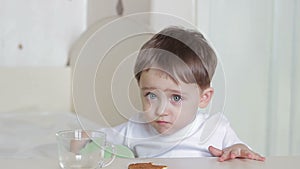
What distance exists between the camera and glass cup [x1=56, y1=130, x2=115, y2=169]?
76 cm

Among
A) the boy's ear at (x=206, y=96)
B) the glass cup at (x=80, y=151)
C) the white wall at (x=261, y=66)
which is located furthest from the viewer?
the white wall at (x=261, y=66)

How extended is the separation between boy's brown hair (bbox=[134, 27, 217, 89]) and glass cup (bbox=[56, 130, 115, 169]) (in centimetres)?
17

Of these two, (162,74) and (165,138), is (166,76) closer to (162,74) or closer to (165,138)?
(162,74)

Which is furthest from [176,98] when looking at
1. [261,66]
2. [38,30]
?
[38,30]

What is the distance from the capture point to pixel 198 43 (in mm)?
866

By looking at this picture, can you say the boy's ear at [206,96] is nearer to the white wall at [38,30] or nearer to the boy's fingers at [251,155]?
the boy's fingers at [251,155]

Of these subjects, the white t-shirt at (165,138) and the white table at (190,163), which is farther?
the white t-shirt at (165,138)

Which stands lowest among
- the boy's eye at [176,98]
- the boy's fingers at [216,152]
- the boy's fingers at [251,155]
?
the boy's fingers at [216,152]

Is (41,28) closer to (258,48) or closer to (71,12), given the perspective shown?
(71,12)

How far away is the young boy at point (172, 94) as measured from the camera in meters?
0.85

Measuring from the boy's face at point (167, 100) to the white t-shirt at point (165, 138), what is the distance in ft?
0.06

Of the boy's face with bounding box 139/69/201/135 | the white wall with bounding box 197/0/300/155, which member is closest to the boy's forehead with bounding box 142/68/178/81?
the boy's face with bounding box 139/69/201/135

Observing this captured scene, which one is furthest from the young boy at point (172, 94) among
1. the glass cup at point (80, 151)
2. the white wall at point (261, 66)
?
the white wall at point (261, 66)

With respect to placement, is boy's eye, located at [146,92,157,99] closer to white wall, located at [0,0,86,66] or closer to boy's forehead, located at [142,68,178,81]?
boy's forehead, located at [142,68,178,81]
